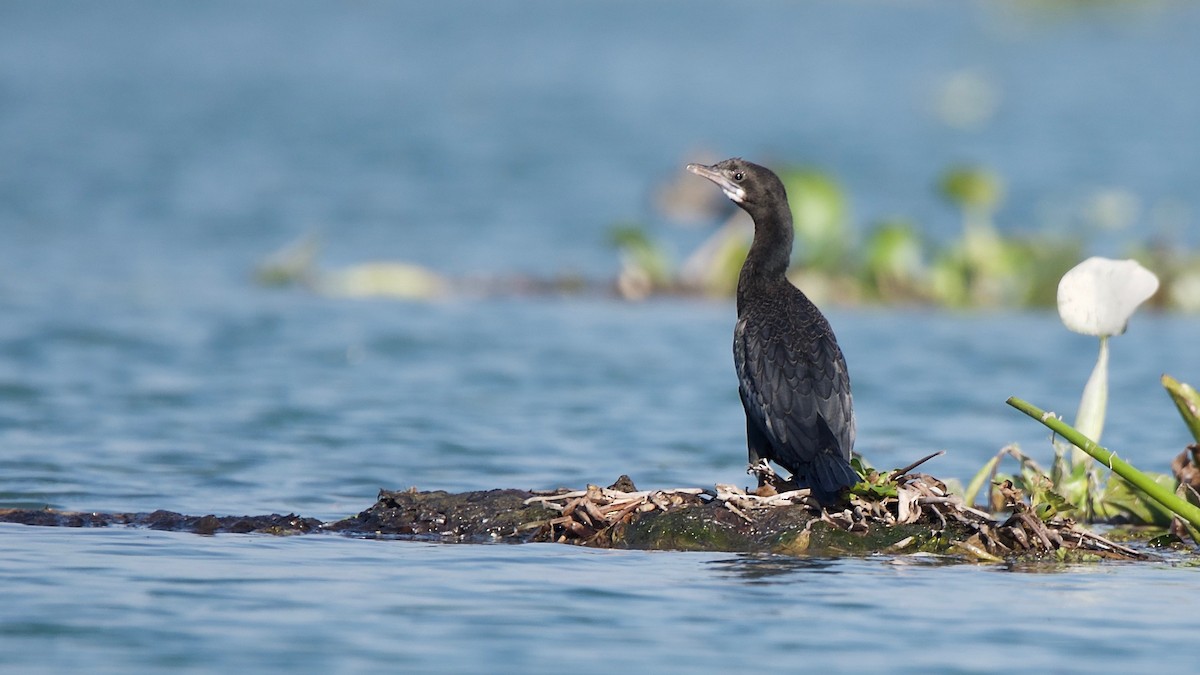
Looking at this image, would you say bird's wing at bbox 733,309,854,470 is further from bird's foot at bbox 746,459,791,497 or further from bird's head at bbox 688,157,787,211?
bird's head at bbox 688,157,787,211

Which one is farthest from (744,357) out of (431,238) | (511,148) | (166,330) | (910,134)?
(910,134)

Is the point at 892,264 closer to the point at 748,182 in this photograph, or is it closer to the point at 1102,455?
the point at 748,182

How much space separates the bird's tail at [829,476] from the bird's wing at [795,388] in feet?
0.10

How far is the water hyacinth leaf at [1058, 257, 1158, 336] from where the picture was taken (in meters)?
8.16

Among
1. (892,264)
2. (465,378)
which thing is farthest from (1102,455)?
(892,264)

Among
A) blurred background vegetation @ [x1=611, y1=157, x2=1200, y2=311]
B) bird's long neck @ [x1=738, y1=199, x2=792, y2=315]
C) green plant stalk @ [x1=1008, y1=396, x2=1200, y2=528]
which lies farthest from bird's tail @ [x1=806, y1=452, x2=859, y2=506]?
blurred background vegetation @ [x1=611, y1=157, x2=1200, y2=311]

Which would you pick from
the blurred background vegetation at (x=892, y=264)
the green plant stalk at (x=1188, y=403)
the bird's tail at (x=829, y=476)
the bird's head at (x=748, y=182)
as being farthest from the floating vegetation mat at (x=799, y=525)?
the blurred background vegetation at (x=892, y=264)

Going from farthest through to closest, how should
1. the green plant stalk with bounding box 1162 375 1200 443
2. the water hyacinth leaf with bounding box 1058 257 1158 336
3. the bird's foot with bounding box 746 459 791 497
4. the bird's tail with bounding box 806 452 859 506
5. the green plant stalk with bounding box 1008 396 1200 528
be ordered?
the water hyacinth leaf with bounding box 1058 257 1158 336 < the green plant stalk with bounding box 1162 375 1200 443 < the bird's foot with bounding box 746 459 791 497 < the bird's tail with bounding box 806 452 859 506 < the green plant stalk with bounding box 1008 396 1200 528

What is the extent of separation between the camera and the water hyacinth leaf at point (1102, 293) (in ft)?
26.8

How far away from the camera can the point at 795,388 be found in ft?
24.6

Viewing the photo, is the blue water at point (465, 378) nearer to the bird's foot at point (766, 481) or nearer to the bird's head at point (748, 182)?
the bird's foot at point (766, 481)

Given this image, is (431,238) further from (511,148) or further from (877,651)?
(877,651)

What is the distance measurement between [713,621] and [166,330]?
919 centimetres

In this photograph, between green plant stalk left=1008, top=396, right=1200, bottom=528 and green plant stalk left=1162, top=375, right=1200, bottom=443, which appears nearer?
green plant stalk left=1008, top=396, right=1200, bottom=528
